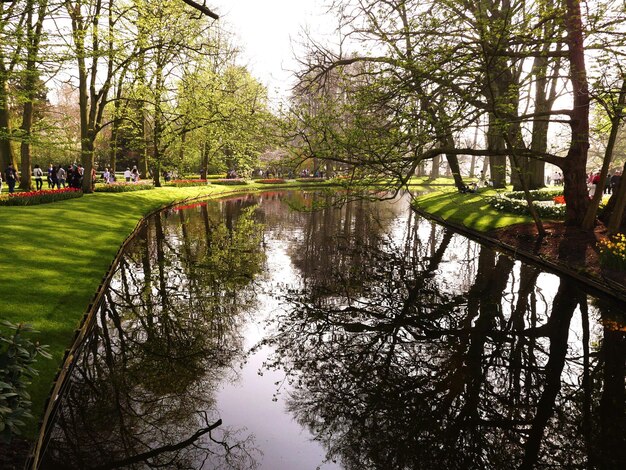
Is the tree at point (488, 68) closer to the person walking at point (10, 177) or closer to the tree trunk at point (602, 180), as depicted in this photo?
the tree trunk at point (602, 180)

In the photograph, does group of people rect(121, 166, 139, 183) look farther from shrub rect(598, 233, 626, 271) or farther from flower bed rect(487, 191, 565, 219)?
shrub rect(598, 233, 626, 271)

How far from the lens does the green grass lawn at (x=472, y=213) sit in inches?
766

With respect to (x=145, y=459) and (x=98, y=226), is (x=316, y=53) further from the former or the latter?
(x=145, y=459)

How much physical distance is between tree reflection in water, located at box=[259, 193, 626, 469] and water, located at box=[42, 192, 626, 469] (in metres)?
0.03

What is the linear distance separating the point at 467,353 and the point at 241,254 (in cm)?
949

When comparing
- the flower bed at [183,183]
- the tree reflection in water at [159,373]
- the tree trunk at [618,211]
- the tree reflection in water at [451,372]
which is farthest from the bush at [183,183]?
the tree trunk at [618,211]

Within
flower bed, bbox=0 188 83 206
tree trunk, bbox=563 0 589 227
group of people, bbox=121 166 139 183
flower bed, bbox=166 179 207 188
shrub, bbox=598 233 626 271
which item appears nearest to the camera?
shrub, bbox=598 233 626 271

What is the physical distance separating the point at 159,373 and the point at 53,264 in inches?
226

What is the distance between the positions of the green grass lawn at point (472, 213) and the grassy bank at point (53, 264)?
10.4 meters

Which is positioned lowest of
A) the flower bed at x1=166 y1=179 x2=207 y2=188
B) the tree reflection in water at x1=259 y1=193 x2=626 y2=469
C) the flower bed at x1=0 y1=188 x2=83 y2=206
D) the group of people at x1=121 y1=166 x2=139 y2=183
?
the tree reflection in water at x1=259 y1=193 x2=626 y2=469

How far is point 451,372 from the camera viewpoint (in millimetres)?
7117

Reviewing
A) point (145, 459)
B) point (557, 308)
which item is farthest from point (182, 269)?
point (557, 308)

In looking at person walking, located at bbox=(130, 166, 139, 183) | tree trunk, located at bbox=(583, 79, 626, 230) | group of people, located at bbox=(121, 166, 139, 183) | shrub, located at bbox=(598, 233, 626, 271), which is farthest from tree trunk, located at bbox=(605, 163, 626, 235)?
person walking, located at bbox=(130, 166, 139, 183)

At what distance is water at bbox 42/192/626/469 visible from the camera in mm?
5227
